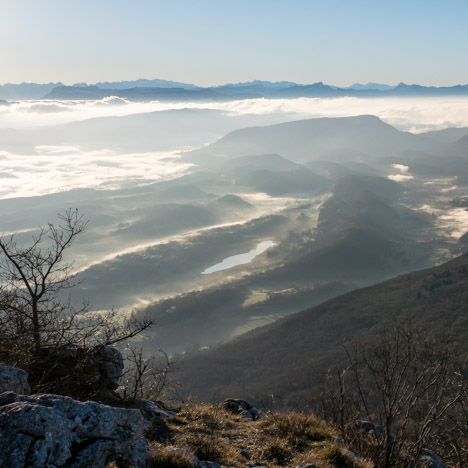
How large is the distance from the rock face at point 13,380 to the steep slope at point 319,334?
100264mm

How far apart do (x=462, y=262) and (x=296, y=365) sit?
3462 inches

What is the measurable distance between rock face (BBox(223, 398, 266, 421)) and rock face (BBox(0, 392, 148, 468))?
10.2 meters

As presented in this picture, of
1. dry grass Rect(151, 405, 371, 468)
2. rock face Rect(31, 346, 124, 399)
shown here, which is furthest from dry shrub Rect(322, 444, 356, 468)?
rock face Rect(31, 346, 124, 399)

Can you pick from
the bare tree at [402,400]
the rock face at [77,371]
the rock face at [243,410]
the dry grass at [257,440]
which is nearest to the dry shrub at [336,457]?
the dry grass at [257,440]

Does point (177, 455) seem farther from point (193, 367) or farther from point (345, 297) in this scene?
point (345, 297)

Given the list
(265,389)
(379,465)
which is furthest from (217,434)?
(265,389)

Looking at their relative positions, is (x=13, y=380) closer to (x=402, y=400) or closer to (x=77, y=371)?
(x=77, y=371)

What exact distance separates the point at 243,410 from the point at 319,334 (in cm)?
13431

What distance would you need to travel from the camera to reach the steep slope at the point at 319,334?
119 metres

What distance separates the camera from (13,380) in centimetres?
1017

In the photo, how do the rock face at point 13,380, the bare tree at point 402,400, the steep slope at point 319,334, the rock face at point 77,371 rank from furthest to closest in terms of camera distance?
the steep slope at point 319,334
the rock face at point 77,371
the bare tree at point 402,400
the rock face at point 13,380

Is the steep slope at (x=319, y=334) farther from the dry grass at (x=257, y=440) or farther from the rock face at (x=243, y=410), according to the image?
the dry grass at (x=257, y=440)

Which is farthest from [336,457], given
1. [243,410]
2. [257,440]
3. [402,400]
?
[243,410]

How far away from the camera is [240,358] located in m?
154
